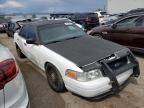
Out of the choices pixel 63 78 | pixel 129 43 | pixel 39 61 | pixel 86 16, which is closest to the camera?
pixel 63 78

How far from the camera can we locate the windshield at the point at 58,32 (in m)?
5.07

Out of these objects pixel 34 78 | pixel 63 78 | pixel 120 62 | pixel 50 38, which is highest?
pixel 50 38

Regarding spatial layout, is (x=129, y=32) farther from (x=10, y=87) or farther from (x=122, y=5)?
(x=122, y=5)

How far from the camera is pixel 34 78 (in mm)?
5492

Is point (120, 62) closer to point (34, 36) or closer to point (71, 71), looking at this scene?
point (71, 71)

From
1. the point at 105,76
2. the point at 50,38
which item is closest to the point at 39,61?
the point at 50,38

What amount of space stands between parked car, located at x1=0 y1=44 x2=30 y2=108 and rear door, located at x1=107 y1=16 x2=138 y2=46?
5.15 m

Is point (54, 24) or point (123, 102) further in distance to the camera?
point (54, 24)

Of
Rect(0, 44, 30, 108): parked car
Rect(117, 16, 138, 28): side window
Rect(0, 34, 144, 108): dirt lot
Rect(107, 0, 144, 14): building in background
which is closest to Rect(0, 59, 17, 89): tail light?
Rect(0, 44, 30, 108): parked car

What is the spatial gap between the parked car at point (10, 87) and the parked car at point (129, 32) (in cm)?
499

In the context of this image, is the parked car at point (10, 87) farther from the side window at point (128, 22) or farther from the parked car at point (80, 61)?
the side window at point (128, 22)

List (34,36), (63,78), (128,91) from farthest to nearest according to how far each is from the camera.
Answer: (34,36) < (128,91) < (63,78)

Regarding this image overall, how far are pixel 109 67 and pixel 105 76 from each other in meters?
0.20

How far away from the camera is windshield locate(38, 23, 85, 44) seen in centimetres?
507
